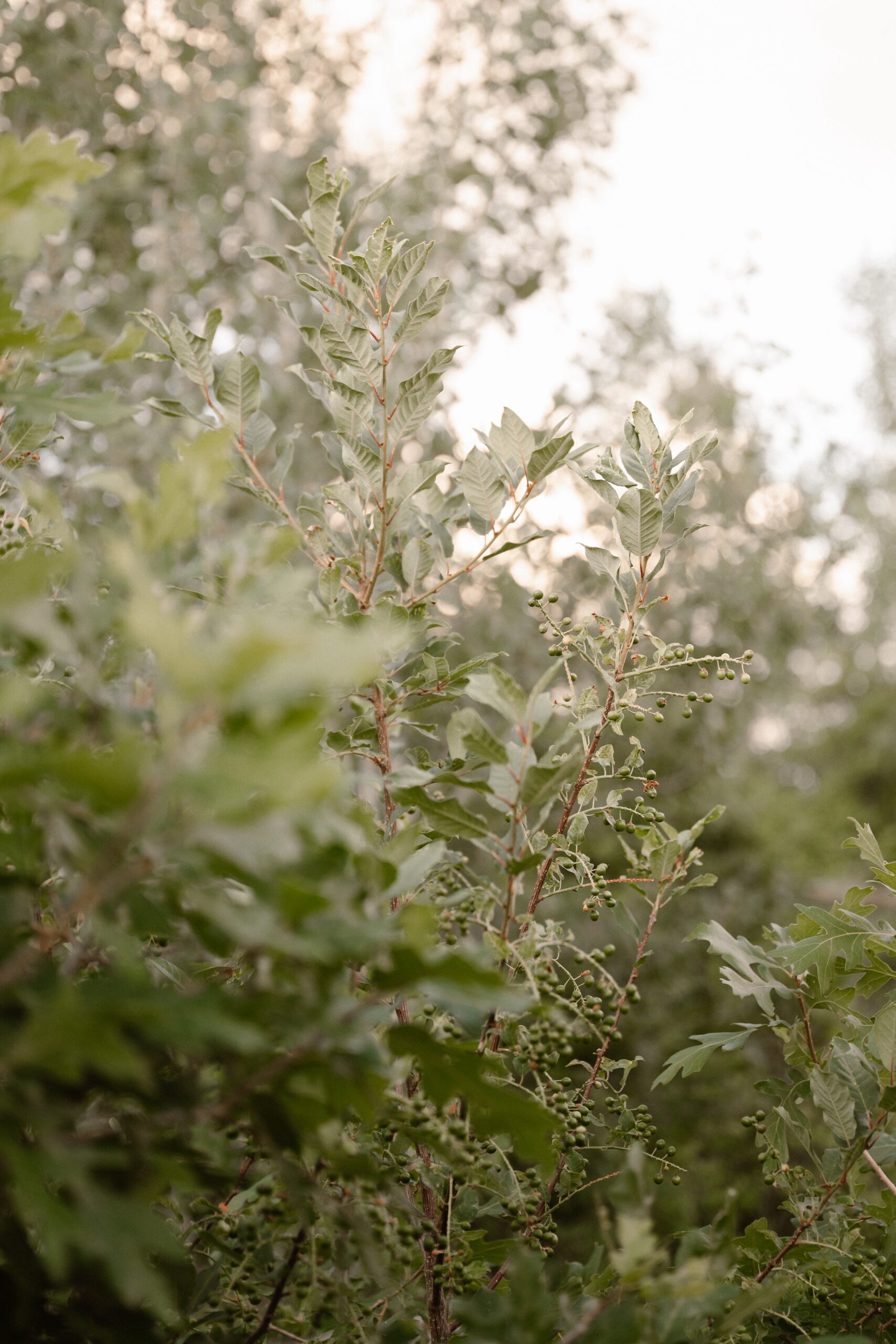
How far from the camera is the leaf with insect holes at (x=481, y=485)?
96 cm

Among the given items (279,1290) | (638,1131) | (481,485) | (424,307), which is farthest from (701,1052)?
(424,307)

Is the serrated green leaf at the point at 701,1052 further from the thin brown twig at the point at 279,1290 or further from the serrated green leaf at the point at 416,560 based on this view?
the serrated green leaf at the point at 416,560

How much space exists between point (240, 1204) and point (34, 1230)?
0.17m

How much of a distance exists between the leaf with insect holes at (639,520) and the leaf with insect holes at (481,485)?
13 centimetres

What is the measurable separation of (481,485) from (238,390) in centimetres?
28

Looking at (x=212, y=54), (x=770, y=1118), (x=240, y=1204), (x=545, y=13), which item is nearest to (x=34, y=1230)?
(x=240, y=1204)

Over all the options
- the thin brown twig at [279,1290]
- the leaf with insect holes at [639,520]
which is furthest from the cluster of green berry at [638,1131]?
the leaf with insect holes at [639,520]

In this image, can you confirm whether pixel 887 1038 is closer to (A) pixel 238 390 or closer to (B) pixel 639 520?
(B) pixel 639 520

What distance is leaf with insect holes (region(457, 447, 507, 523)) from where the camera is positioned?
963mm

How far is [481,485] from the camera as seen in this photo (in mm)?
971

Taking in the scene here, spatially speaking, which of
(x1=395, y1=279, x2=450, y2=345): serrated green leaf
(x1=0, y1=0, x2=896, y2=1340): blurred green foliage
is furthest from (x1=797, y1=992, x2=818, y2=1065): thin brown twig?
(x1=395, y1=279, x2=450, y2=345): serrated green leaf

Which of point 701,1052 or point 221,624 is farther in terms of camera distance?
point 701,1052

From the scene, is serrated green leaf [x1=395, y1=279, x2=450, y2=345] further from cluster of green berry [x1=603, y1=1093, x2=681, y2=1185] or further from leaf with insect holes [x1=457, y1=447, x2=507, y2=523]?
cluster of green berry [x1=603, y1=1093, x2=681, y2=1185]

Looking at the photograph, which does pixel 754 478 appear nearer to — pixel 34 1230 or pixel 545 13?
pixel 545 13
